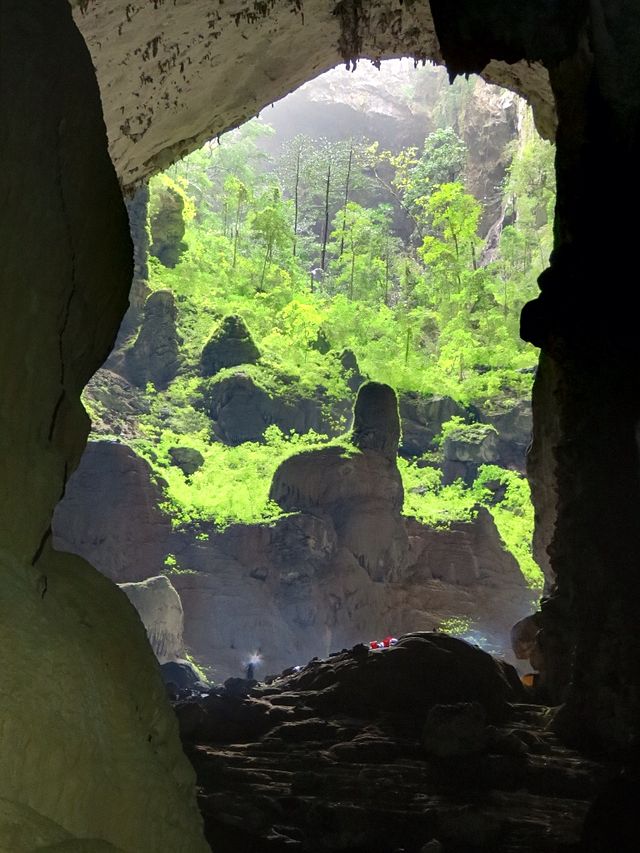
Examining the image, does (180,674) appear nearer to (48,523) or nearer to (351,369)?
(48,523)

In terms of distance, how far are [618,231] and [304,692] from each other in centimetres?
583

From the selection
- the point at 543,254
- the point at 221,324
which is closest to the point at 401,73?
the point at 543,254

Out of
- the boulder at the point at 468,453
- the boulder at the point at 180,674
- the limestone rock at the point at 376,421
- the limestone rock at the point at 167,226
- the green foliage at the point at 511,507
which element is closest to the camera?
the boulder at the point at 180,674

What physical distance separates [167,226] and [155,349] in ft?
20.5

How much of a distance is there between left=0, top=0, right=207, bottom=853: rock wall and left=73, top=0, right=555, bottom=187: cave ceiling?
158 inches

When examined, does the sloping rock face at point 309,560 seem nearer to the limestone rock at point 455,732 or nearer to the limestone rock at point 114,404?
the limestone rock at point 114,404

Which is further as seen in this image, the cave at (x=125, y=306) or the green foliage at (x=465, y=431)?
the green foliage at (x=465, y=431)

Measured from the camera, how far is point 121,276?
468cm

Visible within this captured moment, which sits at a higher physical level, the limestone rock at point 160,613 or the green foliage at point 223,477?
the green foliage at point 223,477

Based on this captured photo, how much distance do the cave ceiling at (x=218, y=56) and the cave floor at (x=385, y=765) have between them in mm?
6676

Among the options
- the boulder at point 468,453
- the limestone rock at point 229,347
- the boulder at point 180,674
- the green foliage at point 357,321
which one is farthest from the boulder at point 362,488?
the limestone rock at point 229,347

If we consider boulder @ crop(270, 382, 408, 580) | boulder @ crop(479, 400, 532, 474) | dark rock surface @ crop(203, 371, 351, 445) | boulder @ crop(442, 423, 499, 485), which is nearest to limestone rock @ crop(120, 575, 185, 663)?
boulder @ crop(270, 382, 408, 580)

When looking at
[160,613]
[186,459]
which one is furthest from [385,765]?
[186,459]

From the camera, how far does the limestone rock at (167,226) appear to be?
31.1 meters
